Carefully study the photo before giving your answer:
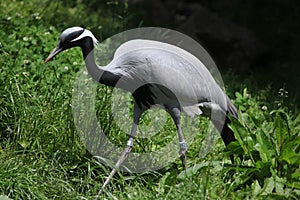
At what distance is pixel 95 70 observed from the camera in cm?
382

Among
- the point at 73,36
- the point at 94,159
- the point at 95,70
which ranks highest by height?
the point at 73,36

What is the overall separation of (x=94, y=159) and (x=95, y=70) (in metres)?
0.56

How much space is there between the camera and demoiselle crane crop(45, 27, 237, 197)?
3814 millimetres

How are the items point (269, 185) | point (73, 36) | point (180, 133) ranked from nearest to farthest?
1. point (269, 185)
2. point (73, 36)
3. point (180, 133)

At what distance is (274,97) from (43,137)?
212cm

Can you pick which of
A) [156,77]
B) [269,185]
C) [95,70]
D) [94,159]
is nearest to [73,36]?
[95,70]

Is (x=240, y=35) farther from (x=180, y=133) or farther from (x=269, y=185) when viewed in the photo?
(x=269, y=185)

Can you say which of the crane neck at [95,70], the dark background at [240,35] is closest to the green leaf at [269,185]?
the crane neck at [95,70]

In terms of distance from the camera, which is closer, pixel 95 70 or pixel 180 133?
pixel 95 70

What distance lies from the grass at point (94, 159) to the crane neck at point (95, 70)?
370 millimetres

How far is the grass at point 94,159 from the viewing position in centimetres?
354

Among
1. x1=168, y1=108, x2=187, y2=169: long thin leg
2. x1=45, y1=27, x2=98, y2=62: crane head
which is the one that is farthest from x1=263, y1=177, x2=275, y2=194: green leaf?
x1=45, y1=27, x2=98, y2=62: crane head

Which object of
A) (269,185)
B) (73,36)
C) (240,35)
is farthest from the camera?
(240,35)

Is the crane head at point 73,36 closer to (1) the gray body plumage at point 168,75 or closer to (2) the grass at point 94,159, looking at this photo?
(1) the gray body plumage at point 168,75
